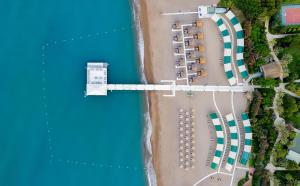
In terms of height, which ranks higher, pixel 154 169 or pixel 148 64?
pixel 148 64

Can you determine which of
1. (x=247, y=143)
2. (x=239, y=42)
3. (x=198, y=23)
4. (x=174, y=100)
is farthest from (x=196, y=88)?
(x=247, y=143)

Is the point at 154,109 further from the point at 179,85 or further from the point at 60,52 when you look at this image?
the point at 60,52

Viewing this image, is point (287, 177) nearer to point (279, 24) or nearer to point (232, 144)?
point (232, 144)

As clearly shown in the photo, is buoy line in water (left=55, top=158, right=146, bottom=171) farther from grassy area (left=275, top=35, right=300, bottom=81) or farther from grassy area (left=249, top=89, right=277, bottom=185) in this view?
grassy area (left=275, top=35, right=300, bottom=81)

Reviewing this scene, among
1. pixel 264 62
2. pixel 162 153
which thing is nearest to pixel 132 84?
pixel 162 153

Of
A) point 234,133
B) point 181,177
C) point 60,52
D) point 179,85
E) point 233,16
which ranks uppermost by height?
point 233,16

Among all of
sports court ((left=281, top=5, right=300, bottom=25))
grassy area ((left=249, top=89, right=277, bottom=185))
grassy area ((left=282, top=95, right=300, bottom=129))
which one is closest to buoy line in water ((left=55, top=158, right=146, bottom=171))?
grassy area ((left=249, top=89, right=277, bottom=185))

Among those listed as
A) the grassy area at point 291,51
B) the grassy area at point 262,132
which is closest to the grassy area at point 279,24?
the grassy area at point 291,51
